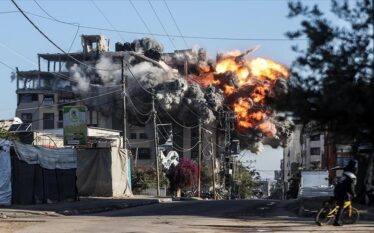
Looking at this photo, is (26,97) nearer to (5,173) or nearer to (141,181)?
(141,181)

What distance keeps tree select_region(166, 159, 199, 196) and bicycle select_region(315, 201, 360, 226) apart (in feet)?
163

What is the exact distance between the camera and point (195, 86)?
9112cm

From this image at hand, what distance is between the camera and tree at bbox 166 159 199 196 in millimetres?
68188

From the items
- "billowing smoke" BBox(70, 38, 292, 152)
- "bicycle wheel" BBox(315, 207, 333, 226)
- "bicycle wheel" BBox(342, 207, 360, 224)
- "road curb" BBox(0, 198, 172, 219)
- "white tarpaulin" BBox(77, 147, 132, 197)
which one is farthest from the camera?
"billowing smoke" BBox(70, 38, 292, 152)

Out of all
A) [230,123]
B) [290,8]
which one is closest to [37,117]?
[230,123]

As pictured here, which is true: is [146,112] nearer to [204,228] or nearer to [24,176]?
[24,176]

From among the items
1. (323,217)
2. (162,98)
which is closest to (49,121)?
(162,98)

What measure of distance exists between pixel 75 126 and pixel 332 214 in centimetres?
2391

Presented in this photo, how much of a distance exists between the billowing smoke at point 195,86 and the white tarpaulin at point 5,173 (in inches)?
2198

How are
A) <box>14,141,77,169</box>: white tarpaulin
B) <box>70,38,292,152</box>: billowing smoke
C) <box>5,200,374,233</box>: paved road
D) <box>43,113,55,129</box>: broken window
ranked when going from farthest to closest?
<box>43,113,55,129</box>: broken window < <box>70,38,292,152</box>: billowing smoke < <box>14,141,77,169</box>: white tarpaulin < <box>5,200,374,233</box>: paved road

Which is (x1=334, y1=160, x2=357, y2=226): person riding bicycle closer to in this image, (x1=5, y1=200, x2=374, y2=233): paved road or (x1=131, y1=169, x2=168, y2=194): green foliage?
(x1=5, y1=200, x2=374, y2=233): paved road

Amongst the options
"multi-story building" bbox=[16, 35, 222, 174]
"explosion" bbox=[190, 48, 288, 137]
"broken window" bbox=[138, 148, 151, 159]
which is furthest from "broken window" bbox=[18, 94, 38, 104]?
"explosion" bbox=[190, 48, 288, 137]

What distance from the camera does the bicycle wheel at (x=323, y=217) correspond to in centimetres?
1833

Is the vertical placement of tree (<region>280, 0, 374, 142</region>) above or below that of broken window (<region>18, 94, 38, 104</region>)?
below
